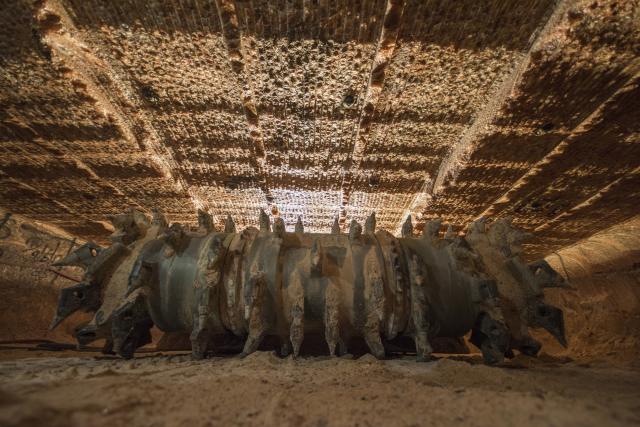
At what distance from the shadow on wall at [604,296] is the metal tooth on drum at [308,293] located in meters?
1.62

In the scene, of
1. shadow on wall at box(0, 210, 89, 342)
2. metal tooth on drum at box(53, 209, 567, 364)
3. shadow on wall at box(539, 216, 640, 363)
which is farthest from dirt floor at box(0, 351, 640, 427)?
shadow on wall at box(0, 210, 89, 342)

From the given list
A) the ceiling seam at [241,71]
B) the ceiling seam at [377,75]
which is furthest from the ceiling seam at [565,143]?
the ceiling seam at [241,71]

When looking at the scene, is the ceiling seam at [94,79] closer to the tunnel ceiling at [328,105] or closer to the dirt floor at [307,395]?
the tunnel ceiling at [328,105]

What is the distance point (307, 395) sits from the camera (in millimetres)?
873

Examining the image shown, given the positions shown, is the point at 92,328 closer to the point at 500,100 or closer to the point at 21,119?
the point at 21,119

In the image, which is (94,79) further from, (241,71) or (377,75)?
(377,75)

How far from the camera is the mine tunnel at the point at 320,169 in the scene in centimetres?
89

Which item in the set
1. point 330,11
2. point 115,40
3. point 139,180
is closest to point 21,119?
point 139,180

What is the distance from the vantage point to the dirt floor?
708mm

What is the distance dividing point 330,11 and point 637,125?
5.67ft

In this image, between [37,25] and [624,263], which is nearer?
[37,25]

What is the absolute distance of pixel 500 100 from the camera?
5.04 ft

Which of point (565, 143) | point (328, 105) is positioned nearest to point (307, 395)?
point (328, 105)

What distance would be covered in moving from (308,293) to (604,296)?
3193 millimetres
